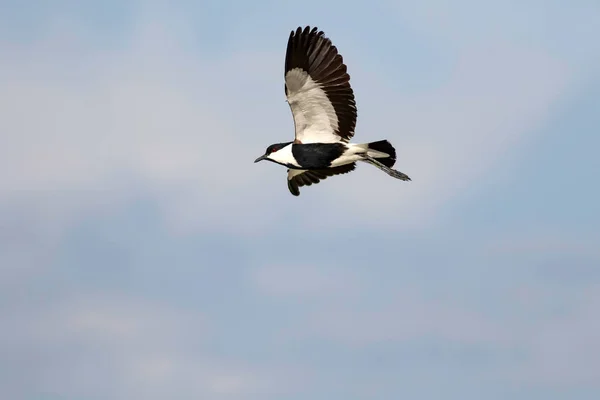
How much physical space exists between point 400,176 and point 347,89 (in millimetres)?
2651

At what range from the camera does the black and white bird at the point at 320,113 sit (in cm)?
2966

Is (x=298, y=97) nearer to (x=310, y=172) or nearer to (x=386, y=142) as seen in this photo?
(x=386, y=142)

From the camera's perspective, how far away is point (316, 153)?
31.2 m

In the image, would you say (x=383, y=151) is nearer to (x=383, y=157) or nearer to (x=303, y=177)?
(x=383, y=157)

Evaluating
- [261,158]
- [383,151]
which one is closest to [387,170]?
[383,151]

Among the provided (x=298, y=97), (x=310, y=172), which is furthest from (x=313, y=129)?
(x=310, y=172)

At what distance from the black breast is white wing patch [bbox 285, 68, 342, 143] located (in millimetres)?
160

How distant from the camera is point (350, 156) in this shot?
31047 millimetres

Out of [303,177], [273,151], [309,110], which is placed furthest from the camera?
[303,177]

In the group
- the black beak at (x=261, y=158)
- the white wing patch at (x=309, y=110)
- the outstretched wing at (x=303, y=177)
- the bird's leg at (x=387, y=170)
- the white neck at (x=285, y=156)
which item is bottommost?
the bird's leg at (x=387, y=170)

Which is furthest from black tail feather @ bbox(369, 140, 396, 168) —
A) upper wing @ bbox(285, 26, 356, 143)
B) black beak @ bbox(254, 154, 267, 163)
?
black beak @ bbox(254, 154, 267, 163)

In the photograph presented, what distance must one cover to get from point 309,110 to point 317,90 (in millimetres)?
771

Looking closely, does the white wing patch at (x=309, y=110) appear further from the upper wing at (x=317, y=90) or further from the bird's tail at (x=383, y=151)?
the bird's tail at (x=383, y=151)

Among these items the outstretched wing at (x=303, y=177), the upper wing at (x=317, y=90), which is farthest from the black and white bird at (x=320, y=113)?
the outstretched wing at (x=303, y=177)
